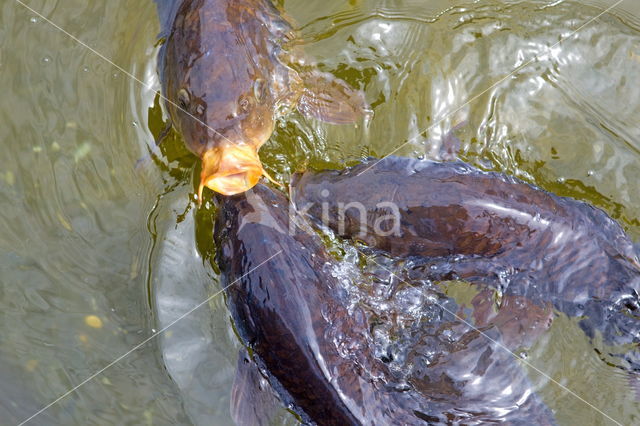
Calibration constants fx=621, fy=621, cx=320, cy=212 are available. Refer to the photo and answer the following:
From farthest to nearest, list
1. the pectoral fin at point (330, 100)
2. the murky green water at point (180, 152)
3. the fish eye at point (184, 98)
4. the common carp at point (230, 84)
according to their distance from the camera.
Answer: the pectoral fin at point (330, 100), the murky green water at point (180, 152), the fish eye at point (184, 98), the common carp at point (230, 84)

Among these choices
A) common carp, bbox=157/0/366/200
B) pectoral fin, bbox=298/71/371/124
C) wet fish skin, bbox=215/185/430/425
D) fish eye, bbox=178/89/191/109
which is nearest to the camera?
wet fish skin, bbox=215/185/430/425

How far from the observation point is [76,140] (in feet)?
14.8

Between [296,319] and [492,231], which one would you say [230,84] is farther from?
[492,231]

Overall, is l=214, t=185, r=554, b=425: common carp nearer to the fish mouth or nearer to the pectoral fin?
the fish mouth

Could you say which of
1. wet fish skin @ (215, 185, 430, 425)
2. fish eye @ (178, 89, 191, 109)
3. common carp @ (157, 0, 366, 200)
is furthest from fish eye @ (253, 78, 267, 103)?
wet fish skin @ (215, 185, 430, 425)

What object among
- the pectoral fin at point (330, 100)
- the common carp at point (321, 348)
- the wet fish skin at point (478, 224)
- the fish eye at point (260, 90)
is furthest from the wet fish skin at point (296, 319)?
the pectoral fin at point (330, 100)

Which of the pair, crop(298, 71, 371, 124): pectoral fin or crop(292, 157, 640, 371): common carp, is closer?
crop(292, 157, 640, 371): common carp

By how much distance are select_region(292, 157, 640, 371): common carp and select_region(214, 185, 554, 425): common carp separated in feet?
1.13

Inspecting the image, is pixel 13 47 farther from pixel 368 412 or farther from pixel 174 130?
pixel 368 412

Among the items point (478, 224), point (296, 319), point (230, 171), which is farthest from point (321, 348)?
point (478, 224)

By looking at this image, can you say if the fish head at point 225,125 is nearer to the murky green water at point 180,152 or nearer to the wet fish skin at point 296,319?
the wet fish skin at point 296,319

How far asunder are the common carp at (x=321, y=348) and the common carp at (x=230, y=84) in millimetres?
294

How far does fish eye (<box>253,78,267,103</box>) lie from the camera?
3.75m

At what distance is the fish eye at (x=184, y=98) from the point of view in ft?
12.1
